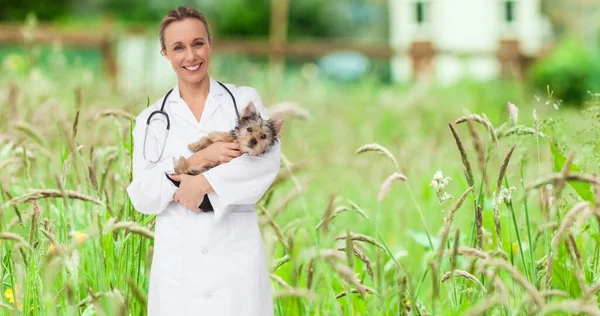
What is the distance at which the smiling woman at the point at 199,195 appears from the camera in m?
1.98

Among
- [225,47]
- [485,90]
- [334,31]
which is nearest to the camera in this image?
[485,90]

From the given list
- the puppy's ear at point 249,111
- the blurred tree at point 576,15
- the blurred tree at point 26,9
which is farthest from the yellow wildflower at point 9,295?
the blurred tree at point 576,15

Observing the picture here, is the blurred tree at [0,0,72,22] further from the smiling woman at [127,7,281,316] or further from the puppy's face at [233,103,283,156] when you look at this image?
the puppy's face at [233,103,283,156]

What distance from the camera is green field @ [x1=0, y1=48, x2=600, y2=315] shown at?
2.02 metres

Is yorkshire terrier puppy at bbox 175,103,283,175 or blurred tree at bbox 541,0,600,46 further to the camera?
blurred tree at bbox 541,0,600,46

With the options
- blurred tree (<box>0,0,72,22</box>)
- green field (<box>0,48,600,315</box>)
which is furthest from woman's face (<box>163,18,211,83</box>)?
blurred tree (<box>0,0,72,22</box>)

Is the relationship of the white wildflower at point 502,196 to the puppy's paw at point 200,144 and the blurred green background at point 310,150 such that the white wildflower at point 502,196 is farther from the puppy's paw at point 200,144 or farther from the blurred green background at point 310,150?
the puppy's paw at point 200,144

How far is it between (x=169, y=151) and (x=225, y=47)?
503 inches

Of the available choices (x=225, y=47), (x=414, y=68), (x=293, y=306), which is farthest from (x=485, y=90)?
(x=414, y=68)

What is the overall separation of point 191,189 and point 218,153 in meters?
0.10

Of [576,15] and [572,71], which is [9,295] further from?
[576,15]

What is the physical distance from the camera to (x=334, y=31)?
31859mm

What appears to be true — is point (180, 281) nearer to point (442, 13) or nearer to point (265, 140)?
point (265, 140)

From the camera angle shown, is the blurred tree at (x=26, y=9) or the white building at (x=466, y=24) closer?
the blurred tree at (x=26, y=9)
